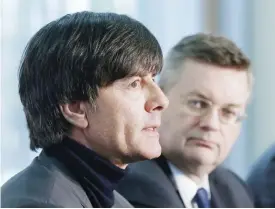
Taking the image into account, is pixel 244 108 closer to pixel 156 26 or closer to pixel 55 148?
pixel 156 26

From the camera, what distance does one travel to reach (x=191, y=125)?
3.01ft

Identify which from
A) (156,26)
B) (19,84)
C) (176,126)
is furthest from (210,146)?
(19,84)

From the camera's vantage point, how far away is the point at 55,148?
78 cm

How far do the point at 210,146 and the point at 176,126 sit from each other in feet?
0.21

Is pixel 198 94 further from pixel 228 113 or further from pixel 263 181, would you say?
pixel 263 181

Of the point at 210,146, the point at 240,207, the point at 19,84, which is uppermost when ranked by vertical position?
the point at 19,84

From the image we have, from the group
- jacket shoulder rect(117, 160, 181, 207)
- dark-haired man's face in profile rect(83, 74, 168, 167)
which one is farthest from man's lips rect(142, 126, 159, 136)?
jacket shoulder rect(117, 160, 181, 207)

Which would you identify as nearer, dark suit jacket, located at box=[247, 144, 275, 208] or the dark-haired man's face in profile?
the dark-haired man's face in profile

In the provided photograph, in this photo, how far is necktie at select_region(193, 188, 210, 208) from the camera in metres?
0.91

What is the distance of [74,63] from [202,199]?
1.04 feet

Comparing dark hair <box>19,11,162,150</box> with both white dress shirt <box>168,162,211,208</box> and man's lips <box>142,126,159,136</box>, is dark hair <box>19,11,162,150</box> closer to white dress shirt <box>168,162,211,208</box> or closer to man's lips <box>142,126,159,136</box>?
man's lips <box>142,126,159,136</box>

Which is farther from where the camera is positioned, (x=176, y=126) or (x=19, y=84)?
(x=176, y=126)

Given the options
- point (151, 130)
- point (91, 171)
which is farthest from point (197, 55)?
point (91, 171)

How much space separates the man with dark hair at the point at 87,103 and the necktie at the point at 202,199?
0.50ft
